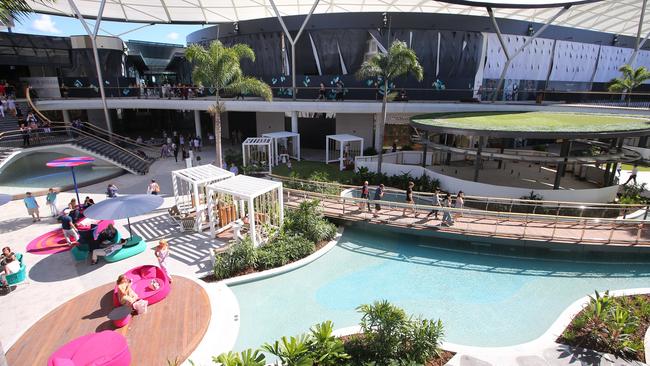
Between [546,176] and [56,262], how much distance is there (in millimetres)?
26055

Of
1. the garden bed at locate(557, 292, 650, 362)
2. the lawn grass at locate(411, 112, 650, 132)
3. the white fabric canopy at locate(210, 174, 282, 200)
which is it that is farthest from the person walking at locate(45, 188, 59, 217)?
the garden bed at locate(557, 292, 650, 362)

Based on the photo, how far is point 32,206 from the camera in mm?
14625

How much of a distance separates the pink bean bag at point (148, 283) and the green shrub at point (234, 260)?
5.06ft

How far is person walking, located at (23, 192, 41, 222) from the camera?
14.5 meters

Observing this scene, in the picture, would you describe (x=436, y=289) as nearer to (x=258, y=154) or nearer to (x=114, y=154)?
(x=258, y=154)

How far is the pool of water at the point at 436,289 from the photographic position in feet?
28.5

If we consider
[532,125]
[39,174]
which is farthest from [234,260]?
[39,174]

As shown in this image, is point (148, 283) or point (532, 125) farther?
point (532, 125)

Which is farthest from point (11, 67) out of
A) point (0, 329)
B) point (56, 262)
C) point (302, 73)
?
point (0, 329)

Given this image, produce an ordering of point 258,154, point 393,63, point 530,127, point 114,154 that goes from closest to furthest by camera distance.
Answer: point 530,127
point 393,63
point 114,154
point 258,154

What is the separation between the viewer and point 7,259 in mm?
9914

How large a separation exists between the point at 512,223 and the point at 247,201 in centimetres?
1111

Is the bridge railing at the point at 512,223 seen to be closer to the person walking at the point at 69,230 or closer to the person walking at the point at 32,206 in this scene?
the person walking at the point at 69,230

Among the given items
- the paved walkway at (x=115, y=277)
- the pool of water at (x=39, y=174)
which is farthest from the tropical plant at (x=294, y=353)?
the pool of water at (x=39, y=174)
